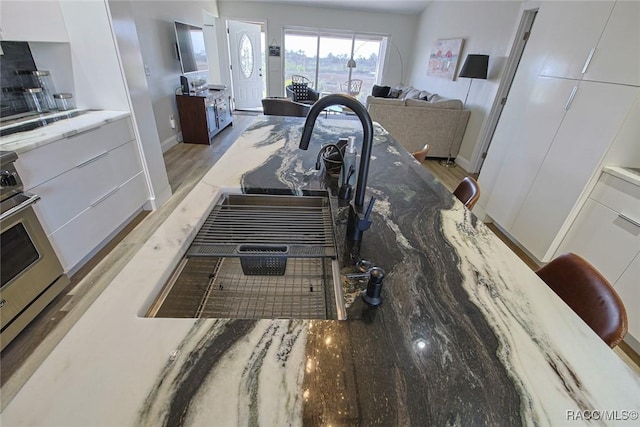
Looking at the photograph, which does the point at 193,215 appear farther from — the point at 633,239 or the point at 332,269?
the point at 633,239

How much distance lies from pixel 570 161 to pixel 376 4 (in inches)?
236

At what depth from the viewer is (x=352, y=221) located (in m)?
0.85

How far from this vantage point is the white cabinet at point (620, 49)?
63.9 inches

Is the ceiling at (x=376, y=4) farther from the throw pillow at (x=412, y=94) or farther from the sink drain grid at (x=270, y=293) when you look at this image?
the sink drain grid at (x=270, y=293)

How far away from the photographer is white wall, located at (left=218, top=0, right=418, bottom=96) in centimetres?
645

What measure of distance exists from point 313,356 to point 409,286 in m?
0.31

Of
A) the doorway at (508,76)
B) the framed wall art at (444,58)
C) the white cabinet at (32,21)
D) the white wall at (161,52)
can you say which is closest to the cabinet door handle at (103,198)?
the white cabinet at (32,21)

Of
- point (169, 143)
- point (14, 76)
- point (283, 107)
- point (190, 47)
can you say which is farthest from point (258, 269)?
point (190, 47)

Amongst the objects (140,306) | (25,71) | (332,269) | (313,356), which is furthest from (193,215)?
(25,71)

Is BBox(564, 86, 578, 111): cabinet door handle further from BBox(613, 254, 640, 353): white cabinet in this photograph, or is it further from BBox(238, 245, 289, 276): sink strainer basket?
BBox(238, 245, 289, 276): sink strainer basket

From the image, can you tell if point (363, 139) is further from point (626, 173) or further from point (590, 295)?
point (626, 173)

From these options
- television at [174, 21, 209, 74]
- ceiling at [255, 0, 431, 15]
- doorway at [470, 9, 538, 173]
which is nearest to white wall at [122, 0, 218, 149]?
television at [174, 21, 209, 74]

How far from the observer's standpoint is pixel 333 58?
735 centimetres

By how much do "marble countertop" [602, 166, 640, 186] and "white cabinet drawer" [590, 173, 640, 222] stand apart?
0.03 meters
